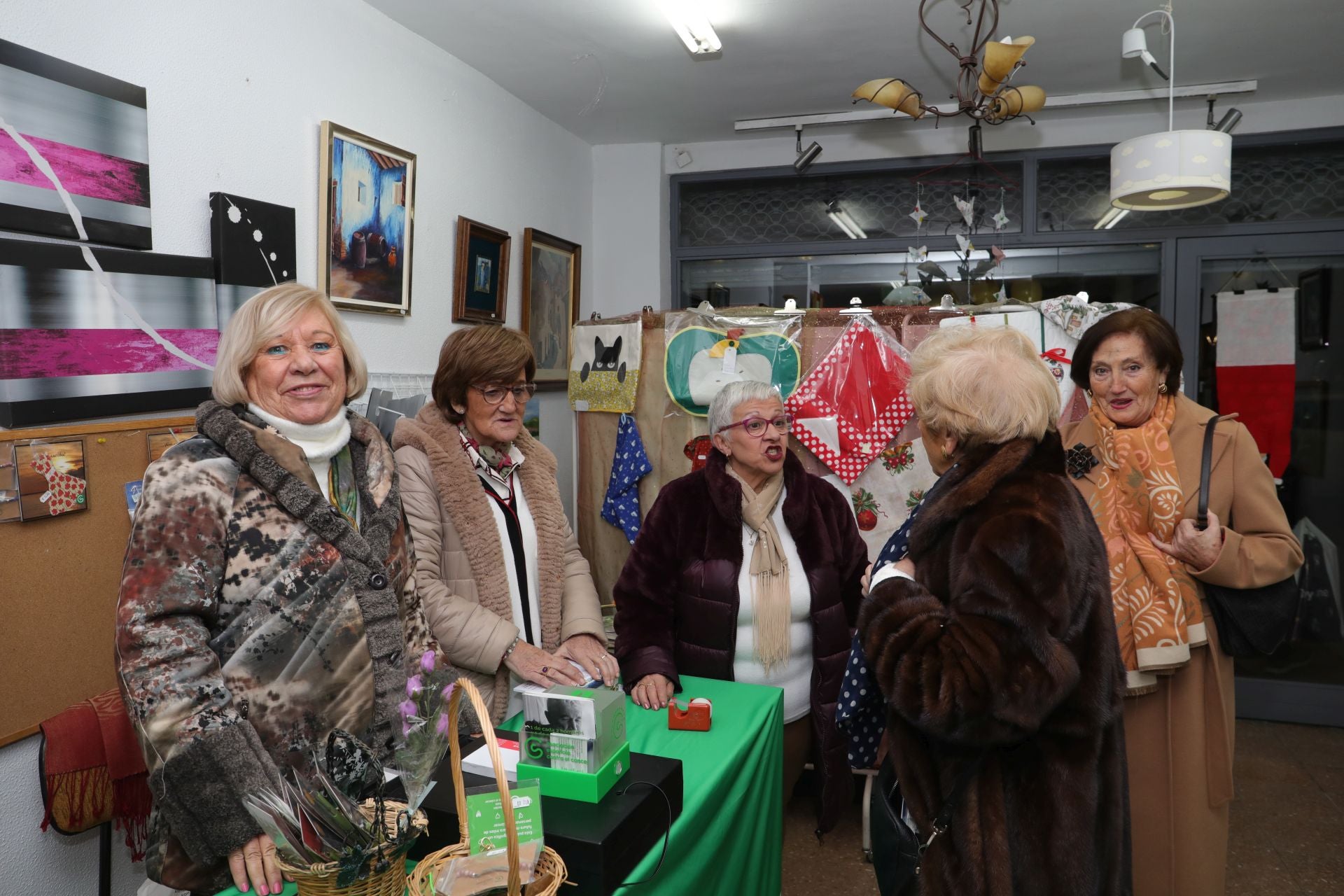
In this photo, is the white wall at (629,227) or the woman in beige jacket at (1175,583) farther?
the white wall at (629,227)

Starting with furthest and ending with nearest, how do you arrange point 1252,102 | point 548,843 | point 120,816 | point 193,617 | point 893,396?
point 1252,102, point 893,396, point 120,816, point 193,617, point 548,843

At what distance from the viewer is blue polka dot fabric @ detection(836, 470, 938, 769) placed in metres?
1.54

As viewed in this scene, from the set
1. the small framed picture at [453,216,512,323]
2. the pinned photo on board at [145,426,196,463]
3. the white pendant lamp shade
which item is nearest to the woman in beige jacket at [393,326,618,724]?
the pinned photo on board at [145,426,196,463]

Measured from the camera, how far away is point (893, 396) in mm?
3311

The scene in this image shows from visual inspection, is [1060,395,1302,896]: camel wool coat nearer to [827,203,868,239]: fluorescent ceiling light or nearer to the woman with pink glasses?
the woman with pink glasses

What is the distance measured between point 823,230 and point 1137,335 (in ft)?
9.01

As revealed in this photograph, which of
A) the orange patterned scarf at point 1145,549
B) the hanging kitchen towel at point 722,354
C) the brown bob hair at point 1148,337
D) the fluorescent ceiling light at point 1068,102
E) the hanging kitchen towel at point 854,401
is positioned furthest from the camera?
the fluorescent ceiling light at point 1068,102

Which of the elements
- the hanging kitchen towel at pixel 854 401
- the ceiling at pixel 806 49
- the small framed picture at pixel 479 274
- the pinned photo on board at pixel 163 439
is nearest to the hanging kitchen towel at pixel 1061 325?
the hanging kitchen towel at pixel 854 401

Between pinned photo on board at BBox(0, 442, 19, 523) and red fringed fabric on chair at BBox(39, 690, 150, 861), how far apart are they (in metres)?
0.44

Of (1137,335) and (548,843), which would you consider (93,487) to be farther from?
(1137,335)

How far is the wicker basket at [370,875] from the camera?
3.17 feet

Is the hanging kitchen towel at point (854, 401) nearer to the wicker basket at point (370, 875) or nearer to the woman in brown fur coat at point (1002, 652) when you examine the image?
the woman in brown fur coat at point (1002, 652)

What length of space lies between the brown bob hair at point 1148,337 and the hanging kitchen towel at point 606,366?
193 cm

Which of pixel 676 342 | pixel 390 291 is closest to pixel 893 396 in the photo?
pixel 676 342
